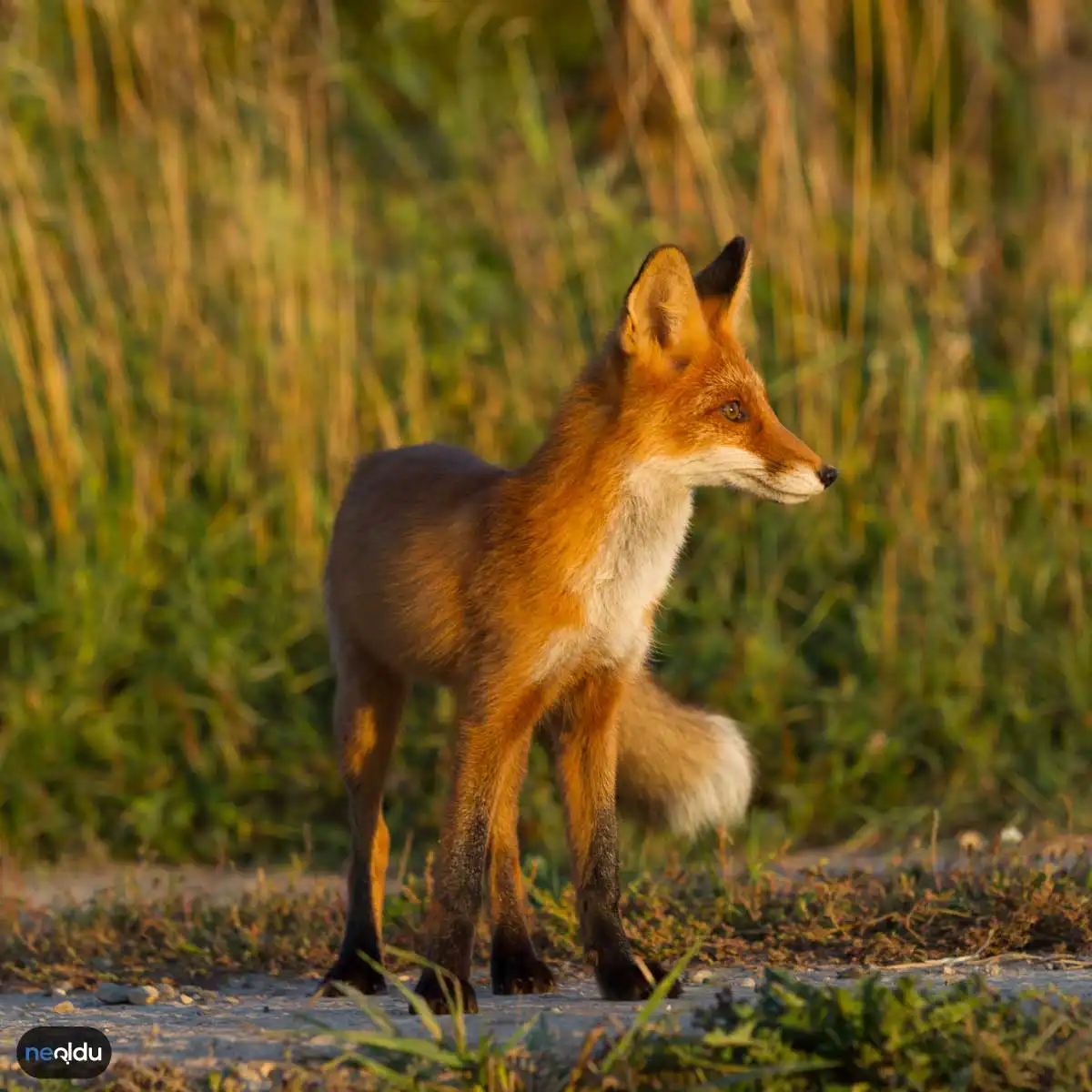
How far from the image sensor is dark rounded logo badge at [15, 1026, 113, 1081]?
3166 mm

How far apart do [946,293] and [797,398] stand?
2.76 feet

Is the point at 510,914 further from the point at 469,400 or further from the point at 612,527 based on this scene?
the point at 469,400

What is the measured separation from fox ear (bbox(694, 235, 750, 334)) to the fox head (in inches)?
3.2

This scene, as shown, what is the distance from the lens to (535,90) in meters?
8.66

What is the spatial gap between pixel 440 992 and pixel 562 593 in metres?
0.90

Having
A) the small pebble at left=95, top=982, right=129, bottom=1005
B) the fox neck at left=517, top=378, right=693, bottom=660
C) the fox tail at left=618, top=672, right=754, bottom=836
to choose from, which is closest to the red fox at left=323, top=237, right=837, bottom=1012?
the fox neck at left=517, top=378, right=693, bottom=660

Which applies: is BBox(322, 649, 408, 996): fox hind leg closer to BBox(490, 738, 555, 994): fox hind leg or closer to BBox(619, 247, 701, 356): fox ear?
BBox(490, 738, 555, 994): fox hind leg

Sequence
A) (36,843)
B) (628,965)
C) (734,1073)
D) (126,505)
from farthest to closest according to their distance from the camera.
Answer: (126,505) < (36,843) < (628,965) < (734,1073)

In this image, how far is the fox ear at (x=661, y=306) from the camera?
3.74m

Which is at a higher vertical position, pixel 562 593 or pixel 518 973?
pixel 562 593

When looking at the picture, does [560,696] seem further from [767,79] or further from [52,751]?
[767,79]

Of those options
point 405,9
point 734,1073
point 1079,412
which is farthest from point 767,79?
point 734,1073

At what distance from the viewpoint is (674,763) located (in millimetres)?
4418

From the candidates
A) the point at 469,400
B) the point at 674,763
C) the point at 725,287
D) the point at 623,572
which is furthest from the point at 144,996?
the point at 469,400
